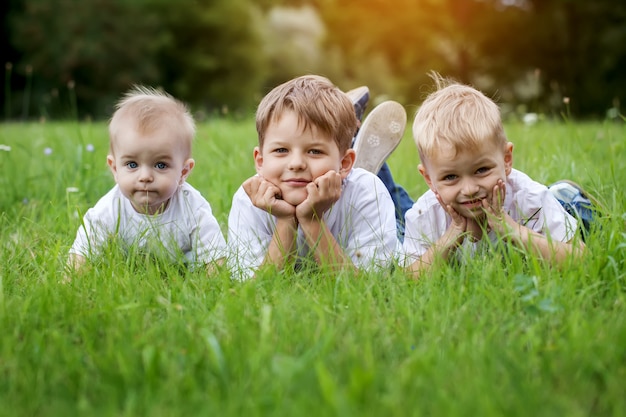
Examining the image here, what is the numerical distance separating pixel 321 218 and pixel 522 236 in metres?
0.78

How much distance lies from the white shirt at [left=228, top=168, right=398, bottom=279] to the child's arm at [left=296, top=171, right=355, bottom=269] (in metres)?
0.11

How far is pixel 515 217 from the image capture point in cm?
285

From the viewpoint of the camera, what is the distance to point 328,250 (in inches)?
107

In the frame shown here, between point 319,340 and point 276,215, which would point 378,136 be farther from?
point 319,340

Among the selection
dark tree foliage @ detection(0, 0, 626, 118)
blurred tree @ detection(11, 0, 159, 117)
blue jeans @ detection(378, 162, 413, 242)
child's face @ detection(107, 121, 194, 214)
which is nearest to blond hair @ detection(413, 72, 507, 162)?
blue jeans @ detection(378, 162, 413, 242)

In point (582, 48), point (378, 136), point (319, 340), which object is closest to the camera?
point (319, 340)

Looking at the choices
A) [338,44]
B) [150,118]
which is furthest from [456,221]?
[338,44]

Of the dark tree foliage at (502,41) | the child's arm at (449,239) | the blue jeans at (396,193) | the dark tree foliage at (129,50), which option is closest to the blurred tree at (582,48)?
the dark tree foliage at (502,41)

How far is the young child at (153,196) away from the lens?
2912 millimetres

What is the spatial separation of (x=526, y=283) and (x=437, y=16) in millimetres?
20029

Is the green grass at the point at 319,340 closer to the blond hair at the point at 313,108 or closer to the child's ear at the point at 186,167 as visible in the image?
the child's ear at the point at 186,167

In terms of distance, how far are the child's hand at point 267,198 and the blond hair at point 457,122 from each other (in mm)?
589

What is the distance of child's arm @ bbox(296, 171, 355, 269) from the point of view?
2.63 m

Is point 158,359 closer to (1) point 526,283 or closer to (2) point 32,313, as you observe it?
(2) point 32,313
